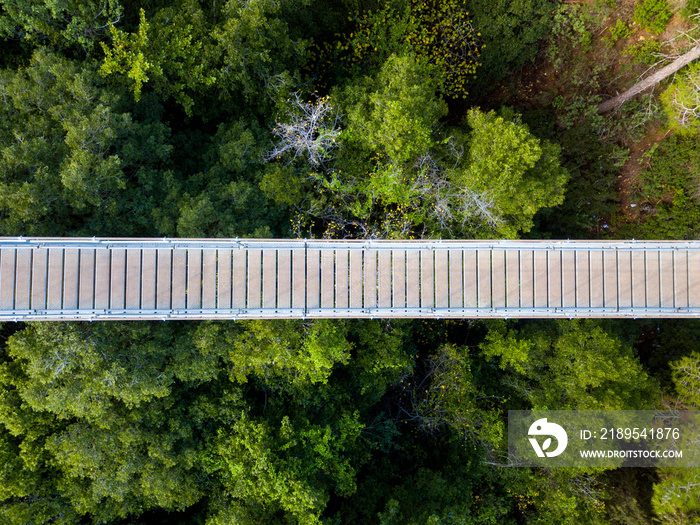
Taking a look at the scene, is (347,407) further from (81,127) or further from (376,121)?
(81,127)

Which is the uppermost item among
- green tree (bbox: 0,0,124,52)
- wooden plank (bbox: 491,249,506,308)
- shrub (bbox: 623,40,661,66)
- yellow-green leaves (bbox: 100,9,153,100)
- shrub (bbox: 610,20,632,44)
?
shrub (bbox: 610,20,632,44)

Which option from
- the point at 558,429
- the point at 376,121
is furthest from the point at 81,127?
the point at 558,429

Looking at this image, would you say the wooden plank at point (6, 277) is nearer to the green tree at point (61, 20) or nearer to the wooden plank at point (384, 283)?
the green tree at point (61, 20)

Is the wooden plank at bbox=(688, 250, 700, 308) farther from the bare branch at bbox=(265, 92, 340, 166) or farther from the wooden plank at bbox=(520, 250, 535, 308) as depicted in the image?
the bare branch at bbox=(265, 92, 340, 166)

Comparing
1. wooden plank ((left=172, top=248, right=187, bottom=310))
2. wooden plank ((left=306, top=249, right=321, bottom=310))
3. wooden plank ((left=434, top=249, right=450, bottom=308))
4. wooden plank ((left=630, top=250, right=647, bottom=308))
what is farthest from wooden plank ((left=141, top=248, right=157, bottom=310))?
wooden plank ((left=630, top=250, right=647, bottom=308))

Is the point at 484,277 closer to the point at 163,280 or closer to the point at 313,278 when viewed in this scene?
the point at 313,278

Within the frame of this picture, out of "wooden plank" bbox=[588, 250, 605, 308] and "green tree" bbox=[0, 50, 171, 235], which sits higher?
"green tree" bbox=[0, 50, 171, 235]

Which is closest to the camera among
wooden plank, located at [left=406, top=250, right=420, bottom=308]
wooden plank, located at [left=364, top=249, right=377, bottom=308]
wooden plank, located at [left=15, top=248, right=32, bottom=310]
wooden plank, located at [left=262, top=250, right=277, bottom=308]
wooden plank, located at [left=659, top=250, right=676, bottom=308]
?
wooden plank, located at [left=15, top=248, right=32, bottom=310]

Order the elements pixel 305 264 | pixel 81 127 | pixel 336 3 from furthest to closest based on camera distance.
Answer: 1. pixel 336 3
2. pixel 305 264
3. pixel 81 127
